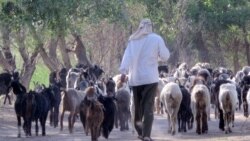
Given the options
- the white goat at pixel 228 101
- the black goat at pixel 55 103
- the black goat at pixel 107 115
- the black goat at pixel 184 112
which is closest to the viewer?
the black goat at pixel 107 115

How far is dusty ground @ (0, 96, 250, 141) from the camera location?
1730 cm

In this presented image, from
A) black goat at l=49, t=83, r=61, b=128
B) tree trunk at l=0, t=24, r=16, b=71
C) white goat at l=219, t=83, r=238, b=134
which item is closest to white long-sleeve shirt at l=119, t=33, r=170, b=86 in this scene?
white goat at l=219, t=83, r=238, b=134

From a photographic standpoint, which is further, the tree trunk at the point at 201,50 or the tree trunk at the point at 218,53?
the tree trunk at the point at 218,53

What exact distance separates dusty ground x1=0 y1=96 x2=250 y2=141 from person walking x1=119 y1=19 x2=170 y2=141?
106 inches

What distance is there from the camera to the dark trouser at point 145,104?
13.7 m

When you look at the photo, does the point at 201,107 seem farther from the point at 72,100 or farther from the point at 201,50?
the point at 201,50

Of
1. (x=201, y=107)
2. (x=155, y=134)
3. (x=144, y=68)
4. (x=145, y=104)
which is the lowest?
(x=155, y=134)

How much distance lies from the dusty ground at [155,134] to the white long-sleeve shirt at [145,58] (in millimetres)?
2850

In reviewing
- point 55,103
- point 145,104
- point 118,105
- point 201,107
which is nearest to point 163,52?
point 145,104

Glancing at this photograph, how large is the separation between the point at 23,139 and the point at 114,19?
10.4 metres

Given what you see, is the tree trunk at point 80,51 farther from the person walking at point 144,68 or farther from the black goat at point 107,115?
the person walking at point 144,68

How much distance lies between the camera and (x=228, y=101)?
62.8ft

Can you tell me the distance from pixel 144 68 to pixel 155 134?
5607 mm

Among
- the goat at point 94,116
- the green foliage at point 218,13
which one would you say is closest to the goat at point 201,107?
the goat at point 94,116
